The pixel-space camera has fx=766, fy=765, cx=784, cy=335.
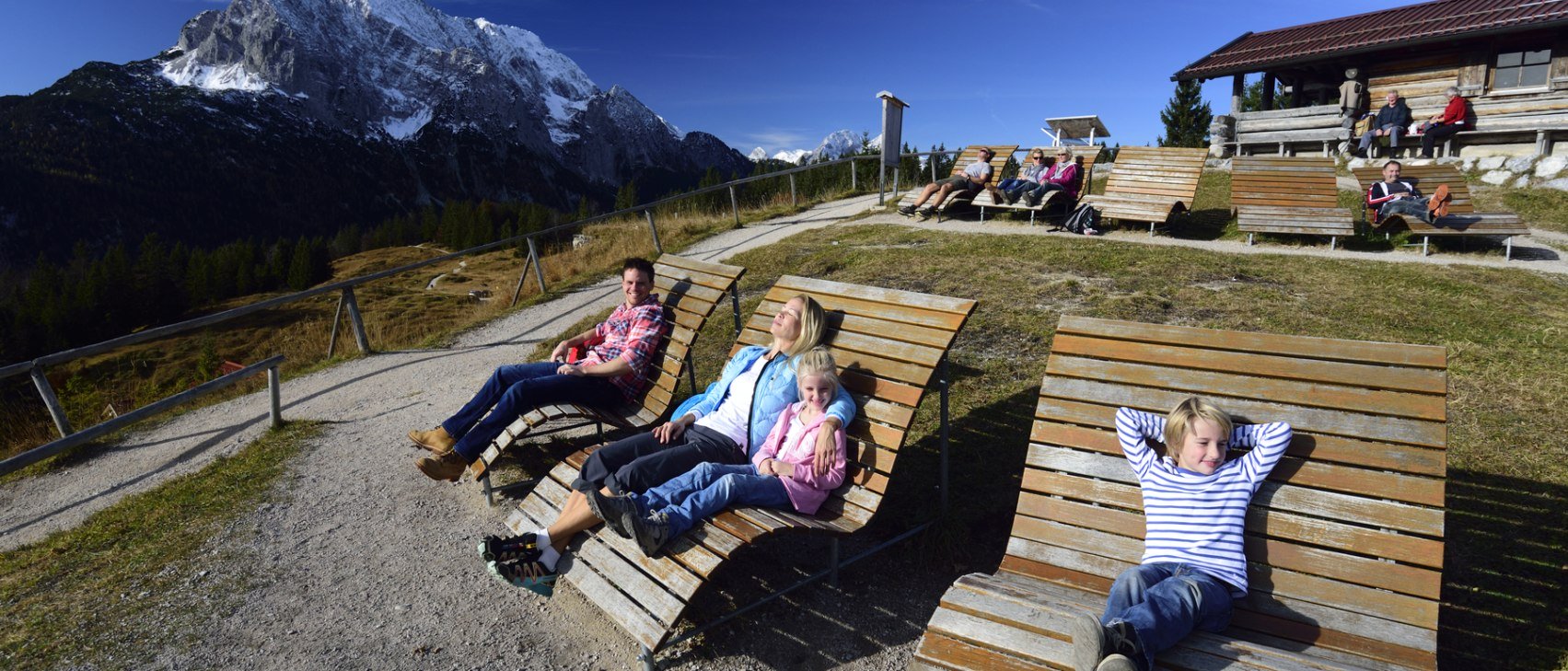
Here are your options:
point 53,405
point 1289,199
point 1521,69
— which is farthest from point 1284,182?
point 53,405

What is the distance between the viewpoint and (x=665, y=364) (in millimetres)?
5293

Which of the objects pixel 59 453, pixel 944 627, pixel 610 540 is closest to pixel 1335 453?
pixel 944 627

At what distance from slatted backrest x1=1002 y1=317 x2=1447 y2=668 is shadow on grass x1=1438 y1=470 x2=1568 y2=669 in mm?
801

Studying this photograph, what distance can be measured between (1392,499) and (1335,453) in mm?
227

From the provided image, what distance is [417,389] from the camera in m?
7.84

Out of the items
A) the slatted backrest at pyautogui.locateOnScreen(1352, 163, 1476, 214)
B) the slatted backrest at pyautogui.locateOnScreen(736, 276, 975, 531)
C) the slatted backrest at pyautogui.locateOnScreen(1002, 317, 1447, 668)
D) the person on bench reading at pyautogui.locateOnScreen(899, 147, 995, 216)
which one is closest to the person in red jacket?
the slatted backrest at pyautogui.locateOnScreen(1352, 163, 1476, 214)

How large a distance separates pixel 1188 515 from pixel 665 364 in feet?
11.1

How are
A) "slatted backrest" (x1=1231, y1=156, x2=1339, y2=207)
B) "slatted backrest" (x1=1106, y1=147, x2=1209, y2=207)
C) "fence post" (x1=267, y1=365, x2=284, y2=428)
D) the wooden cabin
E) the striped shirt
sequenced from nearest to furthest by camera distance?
the striped shirt
"fence post" (x1=267, y1=365, x2=284, y2=428)
"slatted backrest" (x1=1231, y1=156, x2=1339, y2=207)
"slatted backrest" (x1=1106, y1=147, x2=1209, y2=207)
the wooden cabin

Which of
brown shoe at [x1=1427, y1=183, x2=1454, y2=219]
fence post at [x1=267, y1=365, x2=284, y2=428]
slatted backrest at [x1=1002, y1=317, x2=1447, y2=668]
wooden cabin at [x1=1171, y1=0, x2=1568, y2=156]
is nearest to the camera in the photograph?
slatted backrest at [x1=1002, y1=317, x2=1447, y2=668]

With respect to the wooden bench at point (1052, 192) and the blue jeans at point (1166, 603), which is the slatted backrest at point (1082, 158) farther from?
the blue jeans at point (1166, 603)

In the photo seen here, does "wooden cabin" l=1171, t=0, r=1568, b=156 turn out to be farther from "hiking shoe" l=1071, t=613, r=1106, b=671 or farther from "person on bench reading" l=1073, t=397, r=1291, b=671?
"hiking shoe" l=1071, t=613, r=1106, b=671

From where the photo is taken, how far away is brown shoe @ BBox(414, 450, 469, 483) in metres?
4.69

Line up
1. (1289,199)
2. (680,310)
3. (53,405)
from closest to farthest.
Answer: (680,310), (53,405), (1289,199)

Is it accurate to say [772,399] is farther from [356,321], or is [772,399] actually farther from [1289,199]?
[1289,199]
